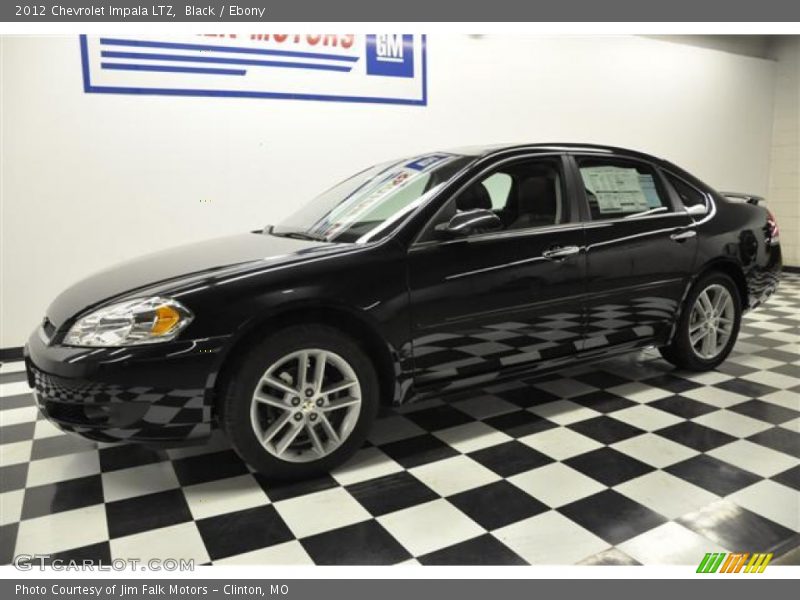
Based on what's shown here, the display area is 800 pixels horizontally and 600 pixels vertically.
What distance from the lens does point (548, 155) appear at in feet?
9.19

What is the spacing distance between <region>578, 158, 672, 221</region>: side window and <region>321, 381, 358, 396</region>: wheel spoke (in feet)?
4.65

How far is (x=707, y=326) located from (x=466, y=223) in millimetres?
1820

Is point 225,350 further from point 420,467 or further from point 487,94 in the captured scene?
point 487,94

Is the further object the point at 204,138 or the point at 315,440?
the point at 204,138

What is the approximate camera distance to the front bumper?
6.39 feet

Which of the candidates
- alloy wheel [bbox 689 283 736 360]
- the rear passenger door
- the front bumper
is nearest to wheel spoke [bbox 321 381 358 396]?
the front bumper

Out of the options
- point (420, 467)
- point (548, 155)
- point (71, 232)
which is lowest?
point (420, 467)

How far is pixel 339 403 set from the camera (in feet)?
7.34

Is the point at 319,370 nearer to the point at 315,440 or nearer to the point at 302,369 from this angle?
the point at 302,369

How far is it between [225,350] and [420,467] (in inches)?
34.6

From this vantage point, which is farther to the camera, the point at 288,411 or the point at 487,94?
the point at 487,94

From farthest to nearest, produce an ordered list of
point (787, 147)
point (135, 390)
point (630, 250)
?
1. point (787, 147)
2. point (630, 250)
3. point (135, 390)

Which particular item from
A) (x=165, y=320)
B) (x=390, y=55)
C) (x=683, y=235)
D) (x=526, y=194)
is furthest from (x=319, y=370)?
(x=390, y=55)

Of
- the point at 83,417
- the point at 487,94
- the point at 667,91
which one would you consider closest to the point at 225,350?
the point at 83,417
